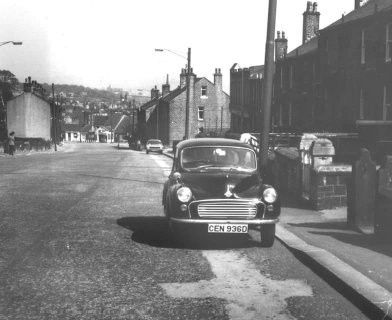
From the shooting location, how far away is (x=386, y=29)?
24172 mm

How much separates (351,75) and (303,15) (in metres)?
15.2

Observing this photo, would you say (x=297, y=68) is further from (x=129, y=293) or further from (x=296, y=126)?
(x=129, y=293)

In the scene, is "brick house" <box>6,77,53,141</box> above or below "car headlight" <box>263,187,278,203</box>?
above

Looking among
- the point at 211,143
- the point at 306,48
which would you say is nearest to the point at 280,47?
the point at 306,48

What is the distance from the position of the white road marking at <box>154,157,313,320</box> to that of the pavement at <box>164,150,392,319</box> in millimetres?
525

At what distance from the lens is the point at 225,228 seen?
7.65m

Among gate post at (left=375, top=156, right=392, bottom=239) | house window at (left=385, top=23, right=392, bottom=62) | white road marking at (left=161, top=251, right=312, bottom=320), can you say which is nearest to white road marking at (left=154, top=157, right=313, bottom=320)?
white road marking at (left=161, top=251, right=312, bottom=320)

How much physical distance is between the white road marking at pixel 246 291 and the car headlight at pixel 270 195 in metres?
1.42

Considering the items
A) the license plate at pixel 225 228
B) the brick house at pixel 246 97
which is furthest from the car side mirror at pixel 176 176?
the brick house at pixel 246 97

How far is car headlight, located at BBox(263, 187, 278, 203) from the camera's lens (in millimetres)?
7813

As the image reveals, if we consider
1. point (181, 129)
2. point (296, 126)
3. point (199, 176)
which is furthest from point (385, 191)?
point (181, 129)

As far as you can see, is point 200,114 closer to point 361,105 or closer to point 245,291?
point 361,105

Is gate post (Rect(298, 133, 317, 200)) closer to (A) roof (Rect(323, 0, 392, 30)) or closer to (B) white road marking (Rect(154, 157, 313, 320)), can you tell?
(B) white road marking (Rect(154, 157, 313, 320))

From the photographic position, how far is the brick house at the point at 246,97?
162ft
